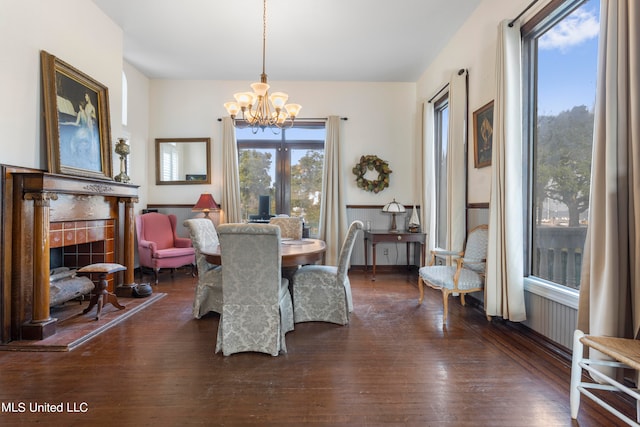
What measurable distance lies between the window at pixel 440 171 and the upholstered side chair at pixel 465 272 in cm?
138

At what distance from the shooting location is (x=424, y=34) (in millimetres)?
3961

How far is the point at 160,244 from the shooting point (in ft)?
15.6

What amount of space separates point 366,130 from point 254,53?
2161 millimetres

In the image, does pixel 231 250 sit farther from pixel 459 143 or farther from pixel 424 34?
pixel 424 34

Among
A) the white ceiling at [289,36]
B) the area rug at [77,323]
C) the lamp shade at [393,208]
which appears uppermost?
the white ceiling at [289,36]

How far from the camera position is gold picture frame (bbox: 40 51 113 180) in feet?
9.16

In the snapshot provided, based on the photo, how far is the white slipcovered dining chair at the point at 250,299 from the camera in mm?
2207

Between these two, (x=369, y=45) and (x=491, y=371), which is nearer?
(x=491, y=371)

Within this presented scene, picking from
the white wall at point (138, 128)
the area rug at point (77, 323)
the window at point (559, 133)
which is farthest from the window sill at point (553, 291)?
the white wall at point (138, 128)

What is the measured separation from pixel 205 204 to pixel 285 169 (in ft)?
4.74

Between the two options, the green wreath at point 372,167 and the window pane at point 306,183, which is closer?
the green wreath at point 372,167

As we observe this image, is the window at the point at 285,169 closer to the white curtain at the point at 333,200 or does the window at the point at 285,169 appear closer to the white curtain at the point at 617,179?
the white curtain at the point at 333,200

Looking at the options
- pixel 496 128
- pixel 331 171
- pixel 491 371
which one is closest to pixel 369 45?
pixel 331 171

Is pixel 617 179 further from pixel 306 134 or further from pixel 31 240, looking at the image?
pixel 306 134
